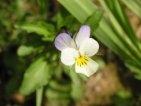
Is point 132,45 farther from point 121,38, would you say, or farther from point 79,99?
point 79,99

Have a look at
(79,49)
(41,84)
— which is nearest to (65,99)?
(41,84)

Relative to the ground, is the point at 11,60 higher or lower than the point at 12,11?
lower

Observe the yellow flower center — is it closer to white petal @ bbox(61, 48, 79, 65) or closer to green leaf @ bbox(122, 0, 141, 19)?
white petal @ bbox(61, 48, 79, 65)

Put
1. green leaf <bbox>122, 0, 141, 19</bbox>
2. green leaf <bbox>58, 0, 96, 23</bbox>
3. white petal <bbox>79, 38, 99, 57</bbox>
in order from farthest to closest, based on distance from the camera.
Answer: green leaf <bbox>122, 0, 141, 19</bbox>, green leaf <bbox>58, 0, 96, 23</bbox>, white petal <bbox>79, 38, 99, 57</bbox>

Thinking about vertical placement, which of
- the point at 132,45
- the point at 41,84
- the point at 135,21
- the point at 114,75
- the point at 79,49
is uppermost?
the point at 135,21

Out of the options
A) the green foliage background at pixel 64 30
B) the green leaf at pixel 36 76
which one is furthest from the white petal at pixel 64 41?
the green leaf at pixel 36 76

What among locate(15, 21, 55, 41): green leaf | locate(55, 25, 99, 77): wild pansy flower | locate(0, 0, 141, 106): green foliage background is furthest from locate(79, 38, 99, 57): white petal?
locate(15, 21, 55, 41): green leaf

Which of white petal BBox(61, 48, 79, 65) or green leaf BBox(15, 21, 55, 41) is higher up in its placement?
green leaf BBox(15, 21, 55, 41)

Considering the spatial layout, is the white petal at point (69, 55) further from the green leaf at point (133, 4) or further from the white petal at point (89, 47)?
the green leaf at point (133, 4)

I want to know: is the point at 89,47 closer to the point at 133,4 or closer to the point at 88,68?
the point at 88,68
